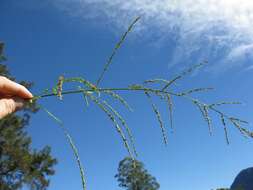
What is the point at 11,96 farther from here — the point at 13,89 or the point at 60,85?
the point at 60,85

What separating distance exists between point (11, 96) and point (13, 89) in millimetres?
31

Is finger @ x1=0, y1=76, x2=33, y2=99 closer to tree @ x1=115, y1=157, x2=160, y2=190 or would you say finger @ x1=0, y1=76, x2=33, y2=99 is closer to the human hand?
the human hand

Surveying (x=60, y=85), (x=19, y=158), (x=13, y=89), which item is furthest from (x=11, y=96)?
(x=19, y=158)

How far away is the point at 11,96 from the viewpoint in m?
1.58

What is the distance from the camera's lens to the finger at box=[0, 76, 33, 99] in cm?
155

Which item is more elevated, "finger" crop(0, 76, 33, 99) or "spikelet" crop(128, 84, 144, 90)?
"finger" crop(0, 76, 33, 99)

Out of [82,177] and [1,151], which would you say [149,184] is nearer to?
[1,151]

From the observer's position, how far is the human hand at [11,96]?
4.92 ft

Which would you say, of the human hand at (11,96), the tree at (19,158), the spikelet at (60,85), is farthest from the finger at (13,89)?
the tree at (19,158)

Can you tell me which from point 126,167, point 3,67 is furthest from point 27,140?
point 126,167

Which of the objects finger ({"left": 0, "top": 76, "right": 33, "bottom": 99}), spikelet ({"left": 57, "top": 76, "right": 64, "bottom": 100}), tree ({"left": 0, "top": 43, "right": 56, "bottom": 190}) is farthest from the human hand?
tree ({"left": 0, "top": 43, "right": 56, "bottom": 190})

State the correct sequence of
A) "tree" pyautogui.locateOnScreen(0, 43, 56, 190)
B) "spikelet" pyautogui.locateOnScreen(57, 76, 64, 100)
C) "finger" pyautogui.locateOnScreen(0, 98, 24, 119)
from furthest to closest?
1. "tree" pyautogui.locateOnScreen(0, 43, 56, 190)
2. "finger" pyautogui.locateOnScreen(0, 98, 24, 119)
3. "spikelet" pyautogui.locateOnScreen(57, 76, 64, 100)

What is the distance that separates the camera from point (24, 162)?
84.0ft

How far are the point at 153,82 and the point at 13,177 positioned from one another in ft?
84.8
